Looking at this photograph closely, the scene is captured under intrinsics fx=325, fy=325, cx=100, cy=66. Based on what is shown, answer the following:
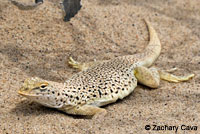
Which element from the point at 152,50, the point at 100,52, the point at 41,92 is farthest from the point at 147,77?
the point at 41,92

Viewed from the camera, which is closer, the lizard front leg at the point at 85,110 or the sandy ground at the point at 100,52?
the sandy ground at the point at 100,52

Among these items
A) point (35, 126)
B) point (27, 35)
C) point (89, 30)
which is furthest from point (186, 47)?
point (35, 126)

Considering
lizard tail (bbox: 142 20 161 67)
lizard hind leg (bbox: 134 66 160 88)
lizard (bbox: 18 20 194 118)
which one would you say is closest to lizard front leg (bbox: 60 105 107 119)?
lizard (bbox: 18 20 194 118)

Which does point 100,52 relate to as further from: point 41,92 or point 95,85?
point 41,92

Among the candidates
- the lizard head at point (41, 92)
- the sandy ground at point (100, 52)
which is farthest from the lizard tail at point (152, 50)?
the lizard head at point (41, 92)

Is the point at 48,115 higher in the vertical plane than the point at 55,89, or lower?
lower

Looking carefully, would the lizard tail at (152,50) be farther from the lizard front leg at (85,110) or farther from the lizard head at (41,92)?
the lizard head at (41,92)

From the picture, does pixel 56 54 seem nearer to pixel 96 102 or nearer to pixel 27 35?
pixel 27 35
